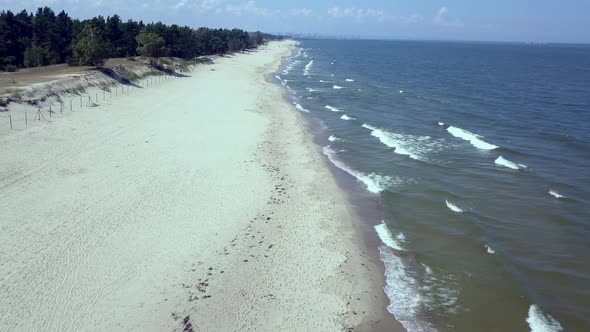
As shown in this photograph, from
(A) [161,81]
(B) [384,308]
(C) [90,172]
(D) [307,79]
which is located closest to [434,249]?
(B) [384,308]

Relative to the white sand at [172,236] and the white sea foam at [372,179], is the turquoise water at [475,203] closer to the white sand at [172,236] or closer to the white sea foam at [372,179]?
the white sea foam at [372,179]

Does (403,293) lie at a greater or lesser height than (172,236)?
lesser

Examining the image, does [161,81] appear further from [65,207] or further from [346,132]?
[65,207]

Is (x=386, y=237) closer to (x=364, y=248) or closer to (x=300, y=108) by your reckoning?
(x=364, y=248)

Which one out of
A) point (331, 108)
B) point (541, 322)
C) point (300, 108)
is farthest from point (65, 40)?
point (541, 322)

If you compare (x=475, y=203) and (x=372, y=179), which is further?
(x=372, y=179)

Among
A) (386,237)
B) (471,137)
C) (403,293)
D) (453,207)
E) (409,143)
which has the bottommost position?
(403,293)
